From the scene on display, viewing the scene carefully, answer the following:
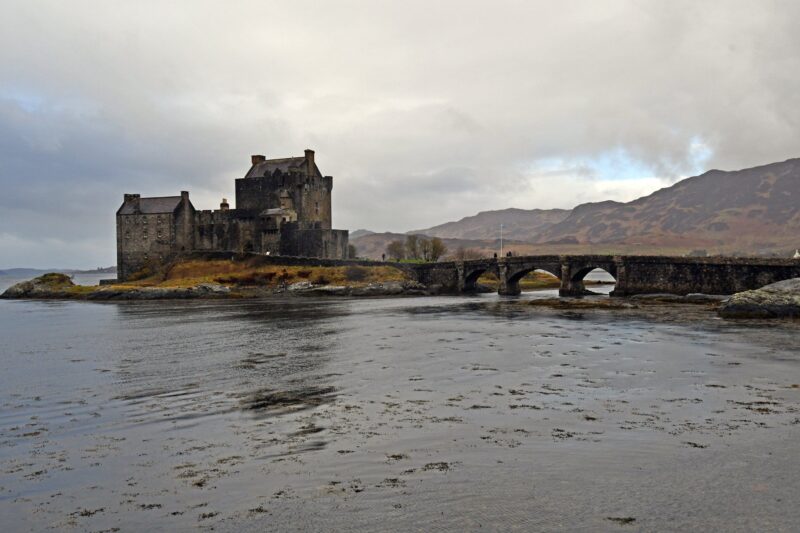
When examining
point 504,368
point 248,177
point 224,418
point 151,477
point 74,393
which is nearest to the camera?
point 151,477

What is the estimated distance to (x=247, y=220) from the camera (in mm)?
98562

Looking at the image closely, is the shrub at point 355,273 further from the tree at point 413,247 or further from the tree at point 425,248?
the tree at point 413,247

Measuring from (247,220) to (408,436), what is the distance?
8695cm

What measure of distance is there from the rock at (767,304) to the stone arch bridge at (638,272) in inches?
502

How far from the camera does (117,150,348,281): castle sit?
95938 millimetres

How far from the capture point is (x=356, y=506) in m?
11.1

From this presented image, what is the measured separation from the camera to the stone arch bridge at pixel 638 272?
205 feet

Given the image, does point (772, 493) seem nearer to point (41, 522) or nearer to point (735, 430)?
point (735, 430)

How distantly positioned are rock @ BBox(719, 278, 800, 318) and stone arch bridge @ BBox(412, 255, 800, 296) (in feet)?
41.8

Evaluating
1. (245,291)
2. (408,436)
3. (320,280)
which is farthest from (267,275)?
(408,436)

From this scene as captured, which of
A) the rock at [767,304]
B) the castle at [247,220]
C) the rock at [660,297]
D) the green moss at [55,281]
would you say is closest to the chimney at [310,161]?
the castle at [247,220]

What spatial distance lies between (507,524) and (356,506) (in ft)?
8.67

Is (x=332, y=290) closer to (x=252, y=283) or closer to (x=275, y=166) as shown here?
(x=252, y=283)

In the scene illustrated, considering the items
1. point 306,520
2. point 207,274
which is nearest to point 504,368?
point 306,520
